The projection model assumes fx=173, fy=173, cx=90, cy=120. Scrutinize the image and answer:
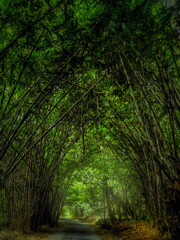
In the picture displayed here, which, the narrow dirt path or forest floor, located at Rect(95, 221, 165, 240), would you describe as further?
the narrow dirt path

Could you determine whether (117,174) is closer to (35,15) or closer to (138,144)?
(138,144)

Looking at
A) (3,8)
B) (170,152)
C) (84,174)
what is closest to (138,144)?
(170,152)

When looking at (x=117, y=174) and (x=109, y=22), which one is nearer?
(x=109, y=22)

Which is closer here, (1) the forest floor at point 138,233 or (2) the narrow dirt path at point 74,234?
(1) the forest floor at point 138,233

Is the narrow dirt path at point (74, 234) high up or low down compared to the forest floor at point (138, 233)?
down

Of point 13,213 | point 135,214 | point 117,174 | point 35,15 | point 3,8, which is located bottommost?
point 135,214

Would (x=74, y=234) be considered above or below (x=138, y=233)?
below

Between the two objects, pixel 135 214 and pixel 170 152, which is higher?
pixel 170 152

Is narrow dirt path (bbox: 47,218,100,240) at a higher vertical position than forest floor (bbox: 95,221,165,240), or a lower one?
lower

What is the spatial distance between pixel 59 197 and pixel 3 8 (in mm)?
8643

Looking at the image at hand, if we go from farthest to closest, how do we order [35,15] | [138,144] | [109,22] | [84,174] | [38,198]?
[84,174]
[38,198]
[138,144]
[109,22]
[35,15]

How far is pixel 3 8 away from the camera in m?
1.57

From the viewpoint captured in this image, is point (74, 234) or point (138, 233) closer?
point (138, 233)

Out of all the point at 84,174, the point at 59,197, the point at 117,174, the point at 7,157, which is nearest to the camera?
the point at 7,157
